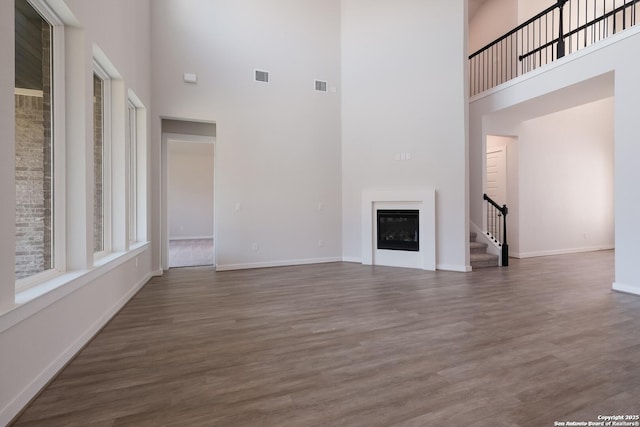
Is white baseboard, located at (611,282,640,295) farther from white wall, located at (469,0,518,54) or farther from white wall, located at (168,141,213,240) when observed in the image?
white wall, located at (168,141,213,240)

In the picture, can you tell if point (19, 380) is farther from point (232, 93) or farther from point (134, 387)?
point (232, 93)

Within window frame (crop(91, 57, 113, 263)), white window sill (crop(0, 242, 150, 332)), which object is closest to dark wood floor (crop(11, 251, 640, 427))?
white window sill (crop(0, 242, 150, 332))

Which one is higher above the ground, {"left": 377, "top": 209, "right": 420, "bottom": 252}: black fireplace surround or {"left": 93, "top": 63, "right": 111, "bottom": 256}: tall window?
{"left": 93, "top": 63, "right": 111, "bottom": 256}: tall window

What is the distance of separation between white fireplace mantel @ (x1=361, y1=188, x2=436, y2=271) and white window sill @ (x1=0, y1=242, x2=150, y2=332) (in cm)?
431

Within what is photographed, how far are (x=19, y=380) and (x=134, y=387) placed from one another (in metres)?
0.58

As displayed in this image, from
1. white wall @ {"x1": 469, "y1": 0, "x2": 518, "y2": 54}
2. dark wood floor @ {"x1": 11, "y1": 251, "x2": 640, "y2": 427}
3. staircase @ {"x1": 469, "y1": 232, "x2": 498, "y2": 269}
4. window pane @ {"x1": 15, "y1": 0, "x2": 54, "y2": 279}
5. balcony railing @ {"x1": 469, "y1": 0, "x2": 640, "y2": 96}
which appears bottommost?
dark wood floor @ {"x1": 11, "y1": 251, "x2": 640, "y2": 427}

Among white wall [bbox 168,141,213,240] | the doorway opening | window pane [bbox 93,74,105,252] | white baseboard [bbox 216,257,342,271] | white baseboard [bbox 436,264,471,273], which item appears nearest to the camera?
window pane [bbox 93,74,105,252]

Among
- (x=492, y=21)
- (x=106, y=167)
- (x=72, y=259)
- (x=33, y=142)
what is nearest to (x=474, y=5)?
(x=492, y=21)

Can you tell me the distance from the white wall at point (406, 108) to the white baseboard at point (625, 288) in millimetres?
1916

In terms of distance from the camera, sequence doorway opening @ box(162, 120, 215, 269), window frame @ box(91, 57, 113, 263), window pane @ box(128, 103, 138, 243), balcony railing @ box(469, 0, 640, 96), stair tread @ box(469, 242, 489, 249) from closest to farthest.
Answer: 1. window frame @ box(91, 57, 113, 263)
2. window pane @ box(128, 103, 138, 243)
3. stair tread @ box(469, 242, 489, 249)
4. balcony railing @ box(469, 0, 640, 96)
5. doorway opening @ box(162, 120, 215, 269)

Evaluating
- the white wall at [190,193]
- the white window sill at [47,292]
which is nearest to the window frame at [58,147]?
the white window sill at [47,292]

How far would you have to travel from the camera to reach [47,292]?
6.66ft

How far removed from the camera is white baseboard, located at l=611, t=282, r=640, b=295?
3.97m

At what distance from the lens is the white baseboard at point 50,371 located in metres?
1.68
